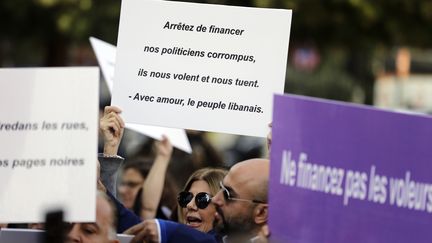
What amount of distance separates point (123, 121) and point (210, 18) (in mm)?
493

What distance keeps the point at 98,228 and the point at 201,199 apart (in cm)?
55

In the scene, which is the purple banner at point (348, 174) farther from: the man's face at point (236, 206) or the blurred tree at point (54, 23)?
Result: the blurred tree at point (54, 23)

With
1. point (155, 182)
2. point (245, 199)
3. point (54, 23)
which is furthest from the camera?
point (54, 23)

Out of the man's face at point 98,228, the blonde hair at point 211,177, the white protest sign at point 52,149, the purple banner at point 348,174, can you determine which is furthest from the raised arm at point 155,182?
the purple banner at point 348,174

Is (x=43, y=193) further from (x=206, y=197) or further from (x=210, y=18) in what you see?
(x=210, y=18)

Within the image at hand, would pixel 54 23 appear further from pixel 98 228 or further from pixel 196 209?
pixel 98 228

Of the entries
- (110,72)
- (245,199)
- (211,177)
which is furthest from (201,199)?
(110,72)

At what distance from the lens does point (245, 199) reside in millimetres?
4016

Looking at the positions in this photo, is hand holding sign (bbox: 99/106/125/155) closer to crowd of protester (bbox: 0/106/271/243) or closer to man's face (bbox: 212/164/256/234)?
crowd of protester (bbox: 0/106/271/243)

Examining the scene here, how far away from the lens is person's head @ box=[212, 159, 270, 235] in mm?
3977

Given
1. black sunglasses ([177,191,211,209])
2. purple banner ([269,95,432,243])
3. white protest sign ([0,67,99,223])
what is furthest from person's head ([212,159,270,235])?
white protest sign ([0,67,99,223])

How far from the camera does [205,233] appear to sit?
405 cm

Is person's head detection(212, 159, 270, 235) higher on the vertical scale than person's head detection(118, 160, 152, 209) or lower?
higher

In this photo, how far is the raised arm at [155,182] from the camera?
602 cm
